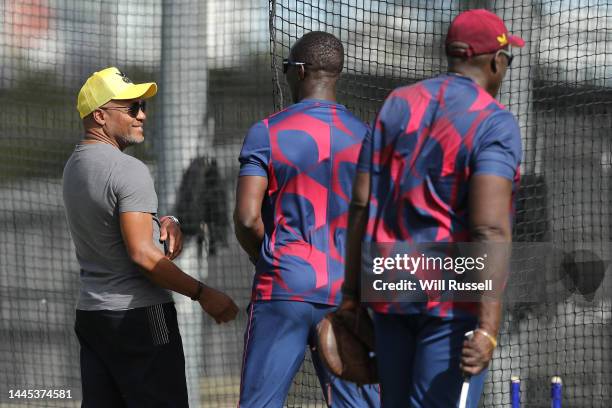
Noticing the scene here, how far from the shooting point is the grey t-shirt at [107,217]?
3.91 meters

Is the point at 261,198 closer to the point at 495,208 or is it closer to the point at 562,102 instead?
the point at 495,208

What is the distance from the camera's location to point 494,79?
3.05m

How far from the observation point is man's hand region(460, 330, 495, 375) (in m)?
2.77

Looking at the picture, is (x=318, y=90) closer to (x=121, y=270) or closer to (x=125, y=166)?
(x=125, y=166)

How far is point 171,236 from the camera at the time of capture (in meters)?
4.20

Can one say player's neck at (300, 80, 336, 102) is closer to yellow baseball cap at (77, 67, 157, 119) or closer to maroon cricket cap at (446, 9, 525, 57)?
yellow baseball cap at (77, 67, 157, 119)

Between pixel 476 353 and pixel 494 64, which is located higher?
pixel 494 64

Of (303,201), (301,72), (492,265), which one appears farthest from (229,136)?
(492,265)

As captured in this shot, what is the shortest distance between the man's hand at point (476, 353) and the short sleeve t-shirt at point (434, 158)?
0.42 feet

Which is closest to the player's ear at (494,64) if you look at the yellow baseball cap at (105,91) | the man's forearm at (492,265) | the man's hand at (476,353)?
the man's forearm at (492,265)

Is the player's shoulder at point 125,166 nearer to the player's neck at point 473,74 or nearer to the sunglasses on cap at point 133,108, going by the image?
the sunglasses on cap at point 133,108

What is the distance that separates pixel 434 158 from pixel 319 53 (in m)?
1.21

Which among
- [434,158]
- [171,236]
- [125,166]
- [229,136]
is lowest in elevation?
[171,236]

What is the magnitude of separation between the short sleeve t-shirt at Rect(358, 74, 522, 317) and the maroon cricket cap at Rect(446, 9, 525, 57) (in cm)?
11
